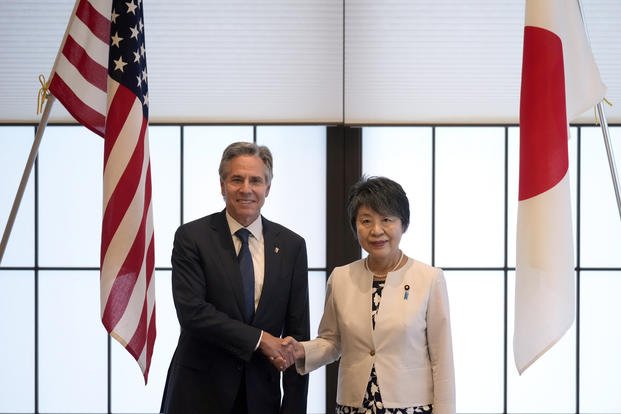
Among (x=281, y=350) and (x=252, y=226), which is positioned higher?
(x=252, y=226)

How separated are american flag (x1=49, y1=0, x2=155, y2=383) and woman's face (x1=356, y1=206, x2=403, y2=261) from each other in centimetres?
79

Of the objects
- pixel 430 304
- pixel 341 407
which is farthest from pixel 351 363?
pixel 430 304

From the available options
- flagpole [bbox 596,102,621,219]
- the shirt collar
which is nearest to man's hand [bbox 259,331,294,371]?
the shirt collar

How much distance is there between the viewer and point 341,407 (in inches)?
101

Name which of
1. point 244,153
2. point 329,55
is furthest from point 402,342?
point 329,55

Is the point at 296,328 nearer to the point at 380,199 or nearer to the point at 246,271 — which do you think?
the point at 246,271

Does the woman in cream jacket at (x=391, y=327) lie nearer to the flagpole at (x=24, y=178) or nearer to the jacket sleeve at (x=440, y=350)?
the jacket sleeve at (x=440, y=350)

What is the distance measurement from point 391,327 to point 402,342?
0.18 feet

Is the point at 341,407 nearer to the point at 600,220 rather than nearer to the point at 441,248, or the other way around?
the point at 441,248

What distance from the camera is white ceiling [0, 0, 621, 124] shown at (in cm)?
383

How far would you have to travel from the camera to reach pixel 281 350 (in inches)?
103

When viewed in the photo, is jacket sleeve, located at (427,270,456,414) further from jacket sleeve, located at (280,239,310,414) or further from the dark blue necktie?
the dark blue necktie

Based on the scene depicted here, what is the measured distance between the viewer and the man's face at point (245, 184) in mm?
2682

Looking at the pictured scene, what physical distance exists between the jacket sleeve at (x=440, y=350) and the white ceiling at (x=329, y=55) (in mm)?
1508
